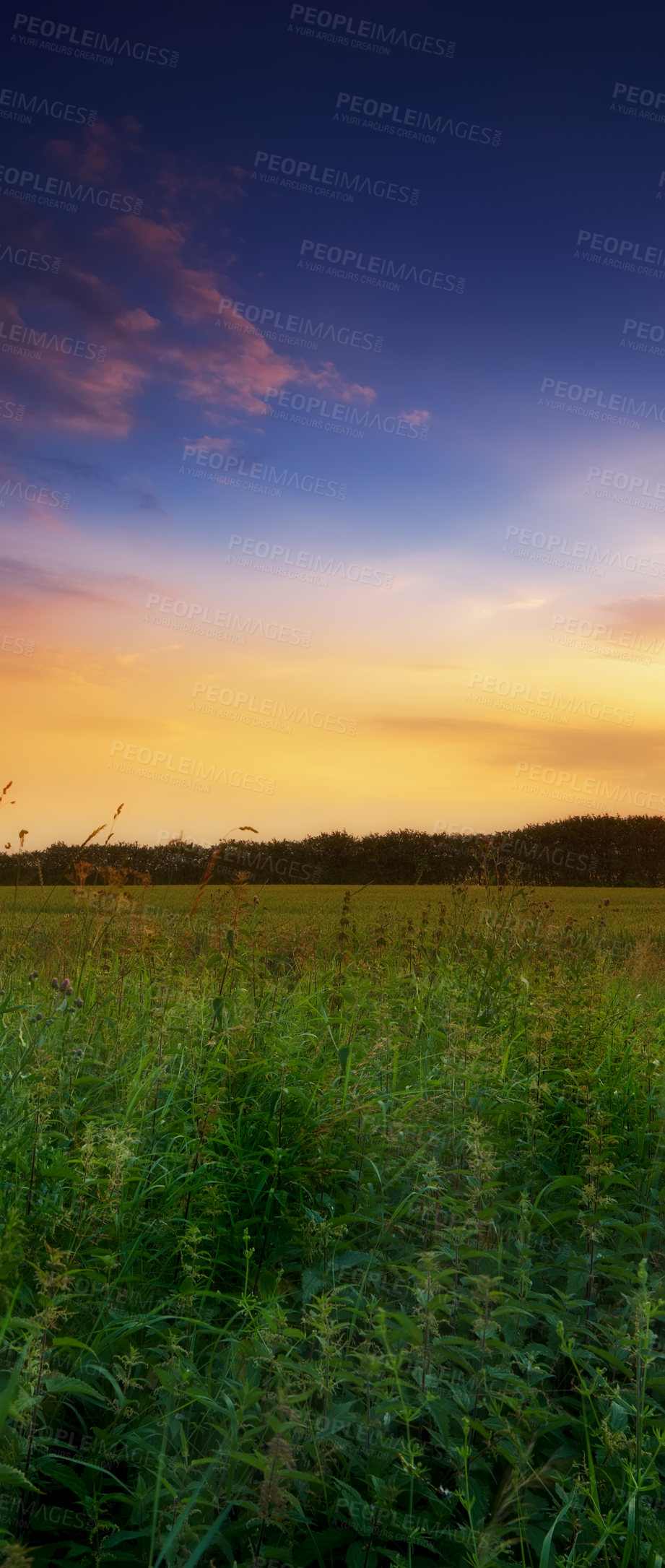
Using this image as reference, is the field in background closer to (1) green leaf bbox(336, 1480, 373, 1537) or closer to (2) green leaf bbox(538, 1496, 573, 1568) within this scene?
(1) green leaf bbox(336, 1480, 373, 1537)

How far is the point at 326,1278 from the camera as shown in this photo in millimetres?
3410

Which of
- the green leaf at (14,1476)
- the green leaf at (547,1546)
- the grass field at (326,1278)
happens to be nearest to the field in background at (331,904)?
the grass field at (326,1278)

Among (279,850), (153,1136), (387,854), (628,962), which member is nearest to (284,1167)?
(153,1136)

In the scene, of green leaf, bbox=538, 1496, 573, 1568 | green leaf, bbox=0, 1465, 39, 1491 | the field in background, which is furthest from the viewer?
the field in background

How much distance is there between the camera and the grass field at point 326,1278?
2523 millimetres

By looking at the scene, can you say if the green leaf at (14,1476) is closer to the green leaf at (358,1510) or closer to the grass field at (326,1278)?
the grass field at (326,1278)

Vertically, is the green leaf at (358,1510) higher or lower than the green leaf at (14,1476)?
lower

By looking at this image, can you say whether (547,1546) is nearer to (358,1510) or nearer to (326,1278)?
(358,1510)

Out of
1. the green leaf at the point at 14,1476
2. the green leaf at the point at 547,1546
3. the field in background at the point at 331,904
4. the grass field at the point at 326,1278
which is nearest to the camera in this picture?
the green leaf at the point at 14,1476

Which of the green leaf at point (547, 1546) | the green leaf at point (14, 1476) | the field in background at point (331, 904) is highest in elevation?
the field in background at point (331, 904)

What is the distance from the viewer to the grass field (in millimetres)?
2523

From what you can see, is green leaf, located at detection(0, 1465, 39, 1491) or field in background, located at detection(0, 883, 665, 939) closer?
green leaf, located at detection(0, 1465, 39, 1491)

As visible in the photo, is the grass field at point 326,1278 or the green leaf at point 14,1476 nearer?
the green leaf at point 14,1476

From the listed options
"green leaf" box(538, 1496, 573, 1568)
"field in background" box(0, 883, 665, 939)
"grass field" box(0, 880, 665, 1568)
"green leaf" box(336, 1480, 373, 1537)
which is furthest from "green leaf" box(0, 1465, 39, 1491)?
"field in background" box(0, 883, 665, 939)
